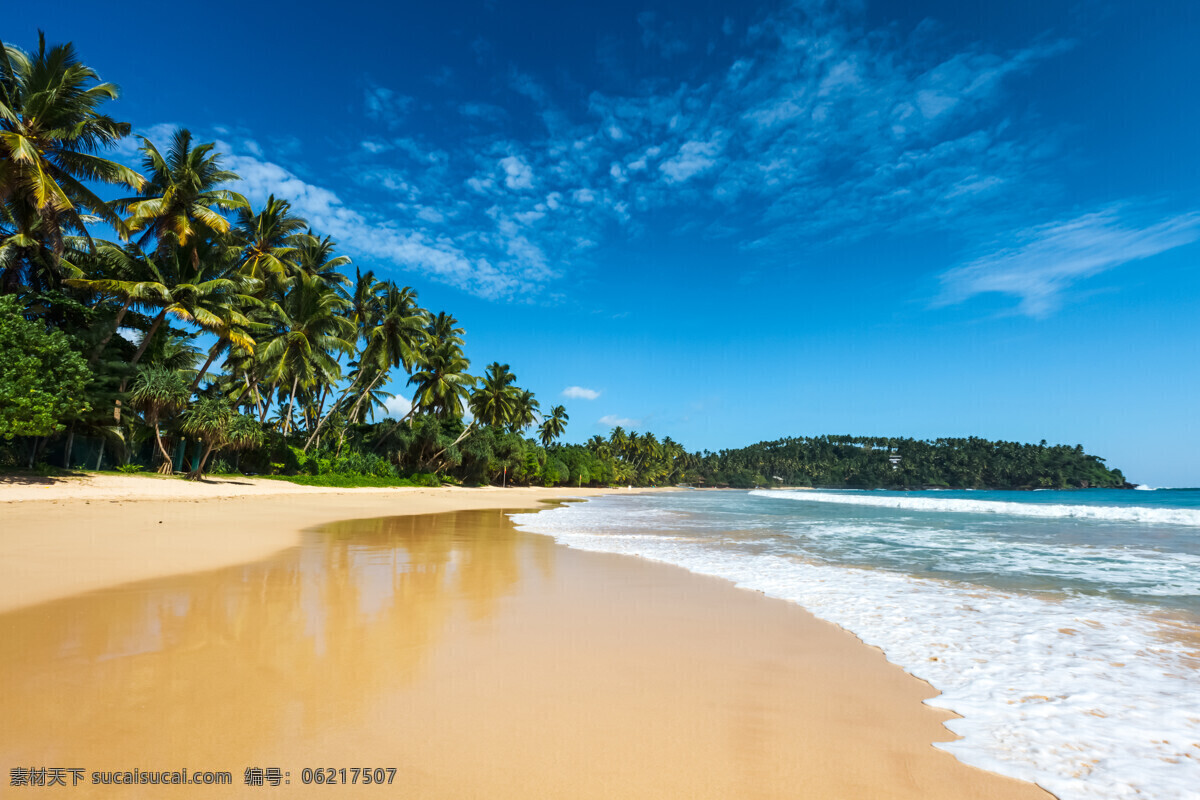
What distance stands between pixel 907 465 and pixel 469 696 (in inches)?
6446

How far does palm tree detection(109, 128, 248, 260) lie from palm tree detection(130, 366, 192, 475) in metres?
5.36

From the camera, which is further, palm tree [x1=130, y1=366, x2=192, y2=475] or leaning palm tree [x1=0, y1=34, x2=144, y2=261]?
palm tree [x1=130, y1=366, x2=192, y2=475]


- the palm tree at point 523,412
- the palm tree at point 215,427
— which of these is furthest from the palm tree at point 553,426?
the palm tree at point 215,427

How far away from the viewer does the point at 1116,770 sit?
2666 mm

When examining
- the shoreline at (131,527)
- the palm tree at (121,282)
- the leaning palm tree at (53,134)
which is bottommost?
the shoreline at (131,527)

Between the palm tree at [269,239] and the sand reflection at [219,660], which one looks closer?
the sand reflection at [219,660]

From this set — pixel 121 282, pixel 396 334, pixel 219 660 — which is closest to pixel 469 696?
pixel 219 660

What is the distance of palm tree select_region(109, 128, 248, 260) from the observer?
21109 millimetres

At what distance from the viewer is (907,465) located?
143000 mm

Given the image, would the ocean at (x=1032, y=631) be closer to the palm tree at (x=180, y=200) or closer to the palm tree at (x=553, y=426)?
the palm tree at (x=180, y=200)

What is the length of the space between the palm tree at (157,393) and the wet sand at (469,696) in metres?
18.0

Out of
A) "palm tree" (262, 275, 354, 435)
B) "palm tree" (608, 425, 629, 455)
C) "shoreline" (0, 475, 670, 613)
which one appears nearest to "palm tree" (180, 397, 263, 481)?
"shoreline" (0, 475, 670, 613)

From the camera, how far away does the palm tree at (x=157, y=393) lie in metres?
19.6

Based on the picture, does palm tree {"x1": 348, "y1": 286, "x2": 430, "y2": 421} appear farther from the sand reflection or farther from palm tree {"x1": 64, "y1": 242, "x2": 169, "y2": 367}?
the sand reflection
